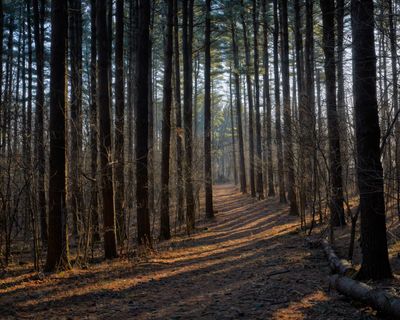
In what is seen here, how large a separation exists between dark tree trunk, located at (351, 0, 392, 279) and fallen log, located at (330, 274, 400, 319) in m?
0.44

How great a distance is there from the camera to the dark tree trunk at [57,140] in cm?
760

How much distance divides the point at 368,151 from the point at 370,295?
2.07 m

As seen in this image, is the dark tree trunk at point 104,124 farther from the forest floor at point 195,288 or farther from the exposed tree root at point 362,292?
the exposed tree root at point 362,292

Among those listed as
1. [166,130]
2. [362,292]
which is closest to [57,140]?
[166,130]

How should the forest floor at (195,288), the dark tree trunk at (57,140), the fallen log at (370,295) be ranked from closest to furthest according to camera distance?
the fallen log at (370,295)
the forest floor at (195,288)
the dark tree trunk at (57,140)

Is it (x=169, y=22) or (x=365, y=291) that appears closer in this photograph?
(x=365, y=291)

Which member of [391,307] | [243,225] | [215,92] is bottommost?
[243,225]

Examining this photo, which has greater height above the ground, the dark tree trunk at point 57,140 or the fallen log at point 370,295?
the dark tree trunk at point 57,140

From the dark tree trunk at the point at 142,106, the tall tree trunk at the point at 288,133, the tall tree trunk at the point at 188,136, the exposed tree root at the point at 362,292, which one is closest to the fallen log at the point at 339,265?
the exposed tree root at the point at 362,292

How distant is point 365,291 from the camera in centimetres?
461

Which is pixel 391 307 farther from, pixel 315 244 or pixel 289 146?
pixel 289 146

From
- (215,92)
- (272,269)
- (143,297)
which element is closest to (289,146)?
(272,269)

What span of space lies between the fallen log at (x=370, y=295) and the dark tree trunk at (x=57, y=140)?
5.40 metres

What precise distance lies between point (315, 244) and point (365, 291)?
4809mm
